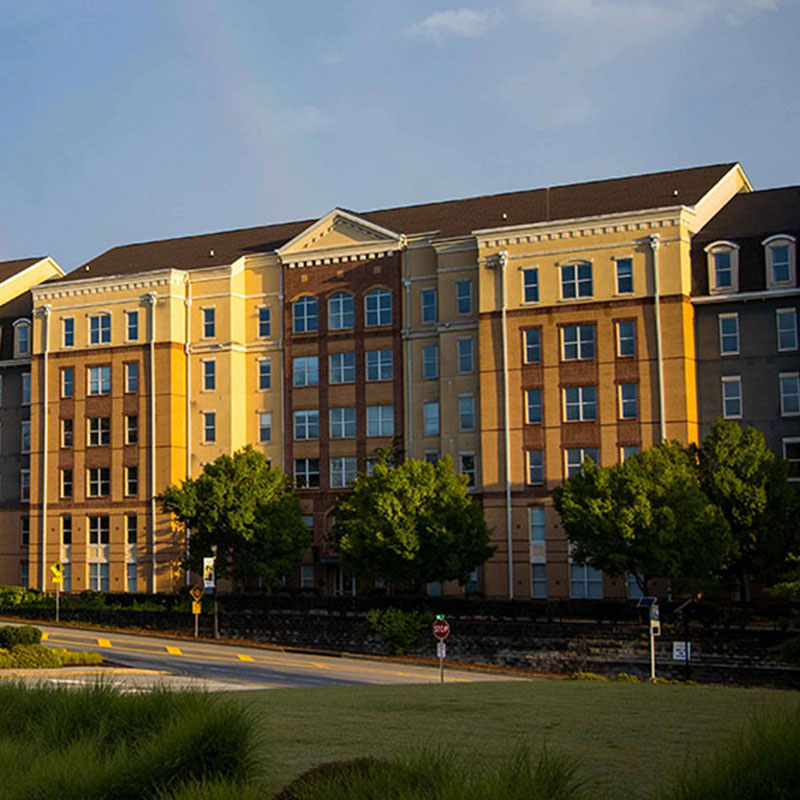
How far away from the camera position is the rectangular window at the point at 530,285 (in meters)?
60.4

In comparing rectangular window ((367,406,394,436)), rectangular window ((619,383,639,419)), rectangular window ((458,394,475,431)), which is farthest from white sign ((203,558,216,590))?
rectangular window ((619,383,639,419))

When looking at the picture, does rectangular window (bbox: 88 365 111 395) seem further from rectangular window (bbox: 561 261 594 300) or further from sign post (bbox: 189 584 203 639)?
rectangular window (bbox: 561 261 594 300)

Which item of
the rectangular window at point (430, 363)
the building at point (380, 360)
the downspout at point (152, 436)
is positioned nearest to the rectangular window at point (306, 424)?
the building at point (380, 360)

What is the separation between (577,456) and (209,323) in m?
23.3

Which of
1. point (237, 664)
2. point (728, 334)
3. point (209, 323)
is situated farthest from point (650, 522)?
point (209, 323)

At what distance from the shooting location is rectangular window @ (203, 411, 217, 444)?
2746 inches

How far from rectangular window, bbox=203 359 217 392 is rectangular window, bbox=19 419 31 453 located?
46.5 feet

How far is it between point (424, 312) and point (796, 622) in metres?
28.8

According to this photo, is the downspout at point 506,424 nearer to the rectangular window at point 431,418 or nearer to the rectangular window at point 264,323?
the rectangular window at point 431,418

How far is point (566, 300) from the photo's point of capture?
196 feet

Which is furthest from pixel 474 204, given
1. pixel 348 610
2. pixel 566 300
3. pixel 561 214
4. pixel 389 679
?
pixel 389 679

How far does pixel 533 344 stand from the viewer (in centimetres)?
6016

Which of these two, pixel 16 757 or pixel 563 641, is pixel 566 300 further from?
pixel 16 757

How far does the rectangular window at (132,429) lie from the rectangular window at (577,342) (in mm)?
25403
